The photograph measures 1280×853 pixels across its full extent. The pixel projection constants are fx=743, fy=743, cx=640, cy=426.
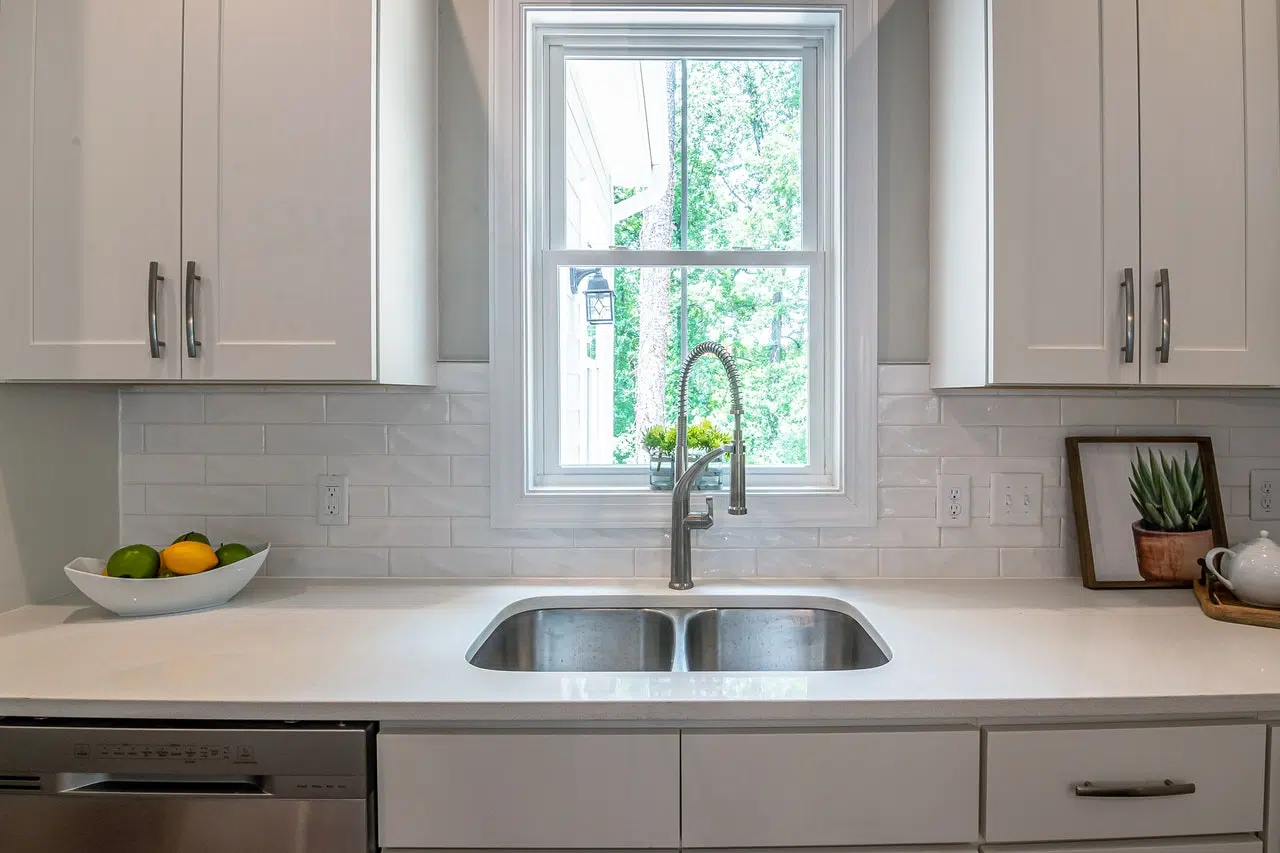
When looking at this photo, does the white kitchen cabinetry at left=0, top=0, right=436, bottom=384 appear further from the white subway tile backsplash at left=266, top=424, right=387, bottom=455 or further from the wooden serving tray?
the wooden serving tray

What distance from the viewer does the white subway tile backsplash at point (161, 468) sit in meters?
1.78

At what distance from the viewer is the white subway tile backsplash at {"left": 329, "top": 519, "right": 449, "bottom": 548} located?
1799mm

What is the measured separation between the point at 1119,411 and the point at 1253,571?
46cm

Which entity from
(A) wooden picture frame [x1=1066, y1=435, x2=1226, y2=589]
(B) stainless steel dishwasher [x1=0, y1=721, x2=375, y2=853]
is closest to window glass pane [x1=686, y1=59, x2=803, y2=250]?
(A) wooden picture frame [x1=1066, y1=435, x2=1226, y2=589]

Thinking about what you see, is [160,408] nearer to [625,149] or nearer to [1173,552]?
[625,149]

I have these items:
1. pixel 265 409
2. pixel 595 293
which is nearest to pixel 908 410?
pixel 595 293

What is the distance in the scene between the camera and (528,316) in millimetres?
1818

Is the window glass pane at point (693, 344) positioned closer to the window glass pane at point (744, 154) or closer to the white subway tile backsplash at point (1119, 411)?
the window glass pane at point (744, 154)

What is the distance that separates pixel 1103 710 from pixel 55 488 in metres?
2.05

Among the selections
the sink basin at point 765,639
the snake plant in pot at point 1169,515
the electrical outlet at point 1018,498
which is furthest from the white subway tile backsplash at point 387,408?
the snake plant in pot at point 1169,515

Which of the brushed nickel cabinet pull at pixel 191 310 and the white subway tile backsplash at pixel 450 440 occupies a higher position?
the brushed nickel cabinet pull at pixel 191 310

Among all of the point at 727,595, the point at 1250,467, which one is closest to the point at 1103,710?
the point at 727,595

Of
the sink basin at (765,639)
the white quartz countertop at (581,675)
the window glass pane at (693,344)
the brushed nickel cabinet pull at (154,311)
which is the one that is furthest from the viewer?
the window glass pane at (693,344)

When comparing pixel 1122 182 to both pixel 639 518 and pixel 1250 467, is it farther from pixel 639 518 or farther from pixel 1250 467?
pixel 639 518
